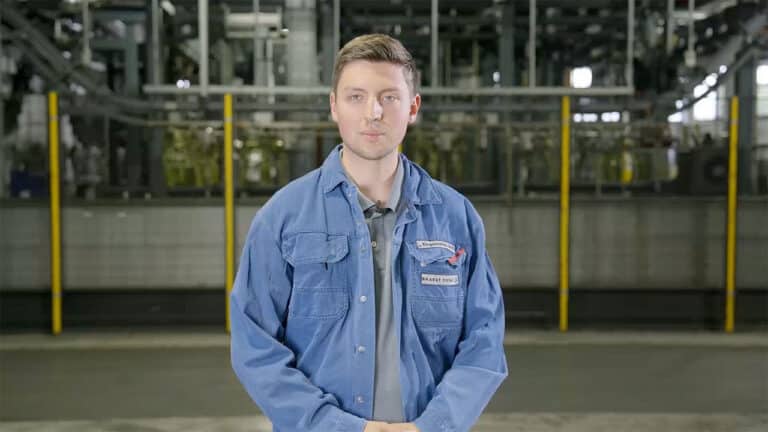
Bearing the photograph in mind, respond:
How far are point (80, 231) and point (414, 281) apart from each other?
18.7 feet

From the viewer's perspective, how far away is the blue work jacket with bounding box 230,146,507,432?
1560 millimetres

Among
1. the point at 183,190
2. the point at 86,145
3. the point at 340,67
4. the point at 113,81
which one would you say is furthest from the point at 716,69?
the point at 340,67

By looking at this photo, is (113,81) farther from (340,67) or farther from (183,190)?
(340,67)

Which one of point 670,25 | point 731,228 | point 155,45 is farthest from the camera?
point 670,25

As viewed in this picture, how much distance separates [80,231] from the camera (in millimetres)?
6633

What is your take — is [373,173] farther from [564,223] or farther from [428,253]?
[564,223]

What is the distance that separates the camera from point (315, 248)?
5.20ft

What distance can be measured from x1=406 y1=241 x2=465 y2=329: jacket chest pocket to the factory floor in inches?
105

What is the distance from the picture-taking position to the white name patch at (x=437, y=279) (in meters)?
1.61

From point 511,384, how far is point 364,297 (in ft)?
12.0

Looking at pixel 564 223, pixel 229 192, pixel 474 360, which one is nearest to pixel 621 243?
pixel 564 223

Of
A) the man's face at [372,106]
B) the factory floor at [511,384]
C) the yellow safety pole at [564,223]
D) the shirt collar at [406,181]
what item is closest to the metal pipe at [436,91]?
the yellow safety pole at [564,223]

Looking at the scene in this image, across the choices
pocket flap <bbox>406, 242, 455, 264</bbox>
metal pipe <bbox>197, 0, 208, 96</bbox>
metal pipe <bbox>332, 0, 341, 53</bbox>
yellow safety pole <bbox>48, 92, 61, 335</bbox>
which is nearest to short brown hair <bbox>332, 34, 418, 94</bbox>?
pocket flap <bbox>406, 242, 455, 264</bbox>

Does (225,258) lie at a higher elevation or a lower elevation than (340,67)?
lower
